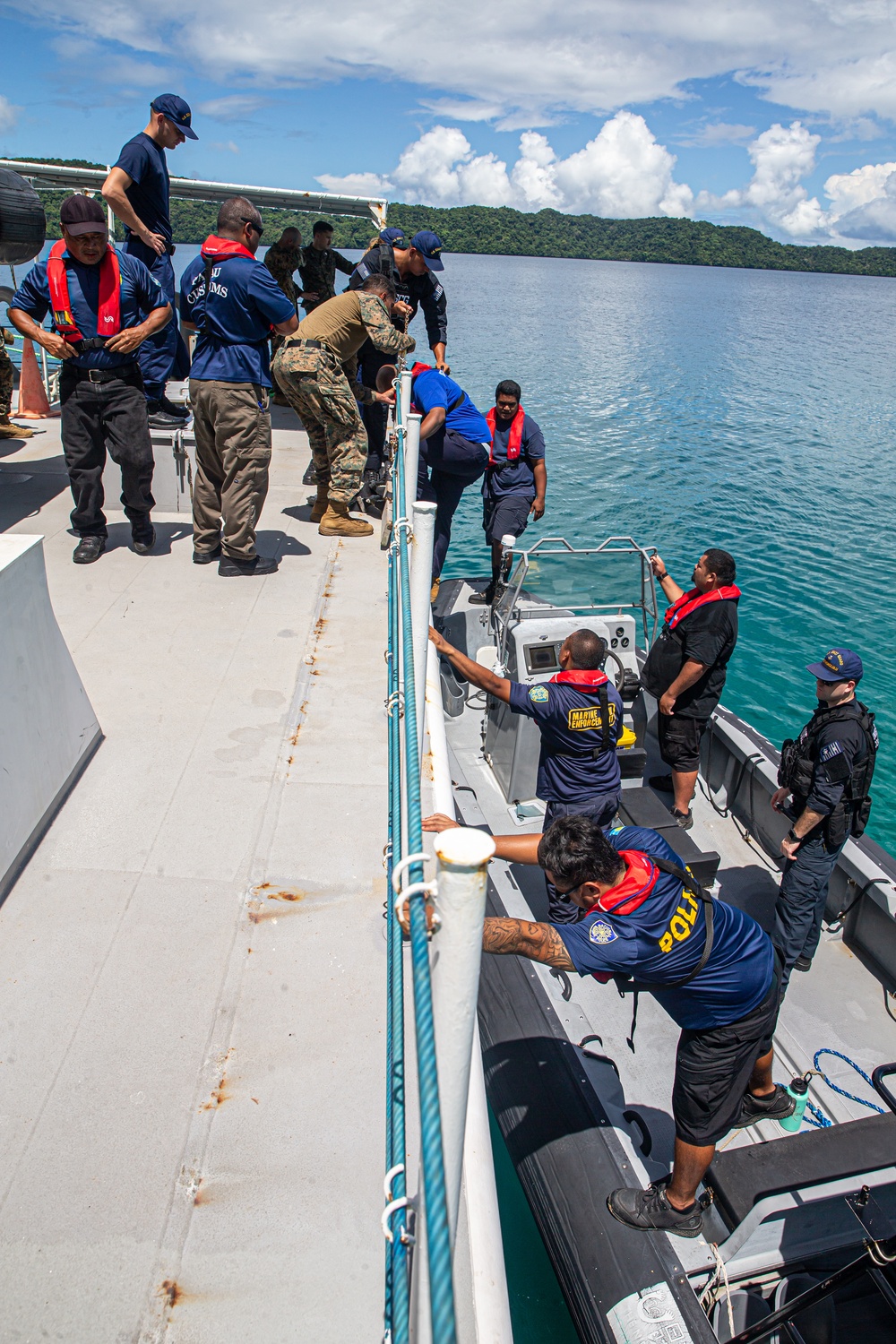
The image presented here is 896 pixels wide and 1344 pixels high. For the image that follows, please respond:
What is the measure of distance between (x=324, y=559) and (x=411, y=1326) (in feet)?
14.0

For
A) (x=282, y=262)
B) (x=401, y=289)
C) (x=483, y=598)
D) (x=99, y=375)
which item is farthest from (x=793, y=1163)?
(x=282, y=262)

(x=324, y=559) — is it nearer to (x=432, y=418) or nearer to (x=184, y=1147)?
(x=432, y=418)

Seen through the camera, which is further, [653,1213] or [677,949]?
[653,1213]

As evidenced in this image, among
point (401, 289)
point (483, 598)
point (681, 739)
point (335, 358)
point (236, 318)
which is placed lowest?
point (681, 739)

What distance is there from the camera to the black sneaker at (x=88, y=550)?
15.6ft

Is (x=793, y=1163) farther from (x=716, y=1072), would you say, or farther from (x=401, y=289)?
(x=401, y=289)

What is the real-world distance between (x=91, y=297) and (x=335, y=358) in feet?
4.56

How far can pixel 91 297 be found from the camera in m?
4.36

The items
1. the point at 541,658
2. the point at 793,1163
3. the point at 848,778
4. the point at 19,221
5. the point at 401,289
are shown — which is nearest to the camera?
the point at 793,1163

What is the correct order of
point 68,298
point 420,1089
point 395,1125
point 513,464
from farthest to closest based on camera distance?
point 513,464
point 68,298
point 395,1125
point 420,1089

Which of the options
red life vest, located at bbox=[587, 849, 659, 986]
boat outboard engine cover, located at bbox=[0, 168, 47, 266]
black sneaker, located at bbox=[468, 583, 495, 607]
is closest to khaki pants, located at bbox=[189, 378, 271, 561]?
boat outboard engine cover, located at bbox=[0, 168, 47, 266]

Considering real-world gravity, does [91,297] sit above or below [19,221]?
A: below

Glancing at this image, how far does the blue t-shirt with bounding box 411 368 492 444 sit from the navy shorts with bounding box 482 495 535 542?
1395mm

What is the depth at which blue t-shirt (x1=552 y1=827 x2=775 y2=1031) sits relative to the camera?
2.44 m
